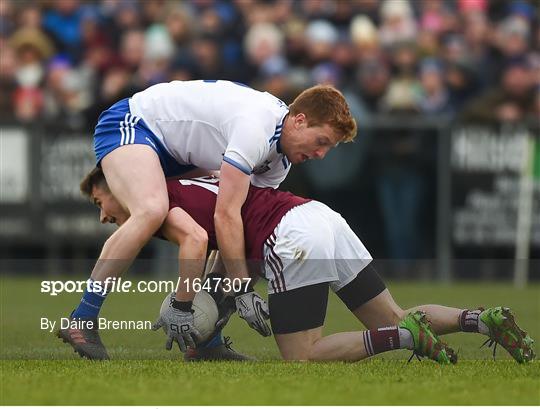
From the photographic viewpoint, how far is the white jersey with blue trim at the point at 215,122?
8.08 meters

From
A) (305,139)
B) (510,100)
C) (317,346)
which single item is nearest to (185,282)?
(317,346)

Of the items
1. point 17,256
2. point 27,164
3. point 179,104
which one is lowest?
point 17,256

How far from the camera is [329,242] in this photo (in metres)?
8.02

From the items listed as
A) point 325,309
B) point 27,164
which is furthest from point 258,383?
point 27,164

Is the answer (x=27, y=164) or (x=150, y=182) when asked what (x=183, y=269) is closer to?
(x=150, y=182)

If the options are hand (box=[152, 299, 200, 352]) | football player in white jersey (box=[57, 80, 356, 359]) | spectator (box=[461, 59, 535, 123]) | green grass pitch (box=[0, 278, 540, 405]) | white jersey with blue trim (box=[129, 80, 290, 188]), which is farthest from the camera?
spectator (box=[461, 59, 535, 123])

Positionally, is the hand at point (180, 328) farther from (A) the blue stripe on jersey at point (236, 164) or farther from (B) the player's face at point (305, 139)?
(B) the player's face at point (305, 139)

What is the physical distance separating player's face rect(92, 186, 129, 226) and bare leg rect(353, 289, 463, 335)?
1475 millimetres

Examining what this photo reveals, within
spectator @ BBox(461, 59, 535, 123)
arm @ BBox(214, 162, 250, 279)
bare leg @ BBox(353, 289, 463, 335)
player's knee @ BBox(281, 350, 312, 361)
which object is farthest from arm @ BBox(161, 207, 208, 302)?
spectator @ BBox(461, 59, 535, 123)

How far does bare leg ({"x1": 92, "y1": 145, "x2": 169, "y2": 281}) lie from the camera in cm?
802

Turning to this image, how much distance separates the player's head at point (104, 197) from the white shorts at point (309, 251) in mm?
993

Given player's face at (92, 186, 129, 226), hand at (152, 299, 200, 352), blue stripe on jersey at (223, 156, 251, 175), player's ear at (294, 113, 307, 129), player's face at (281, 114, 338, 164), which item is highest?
player's ear at (294, 113, 307, 129)

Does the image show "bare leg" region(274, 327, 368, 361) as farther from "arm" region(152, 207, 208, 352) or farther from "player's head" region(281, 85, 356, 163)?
"player's head" region(281, 85, 356, 163)

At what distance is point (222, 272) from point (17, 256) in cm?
794
